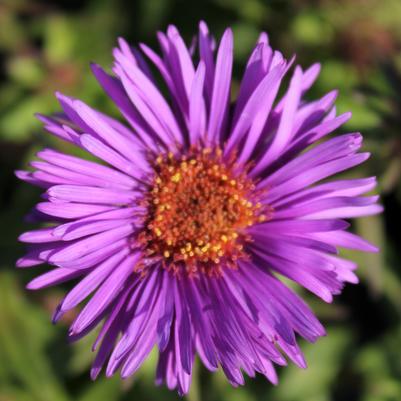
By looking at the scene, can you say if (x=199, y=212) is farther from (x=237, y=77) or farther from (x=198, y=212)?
(x=237, y=77)

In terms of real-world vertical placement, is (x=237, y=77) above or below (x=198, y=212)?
above

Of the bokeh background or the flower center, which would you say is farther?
the bokeh background

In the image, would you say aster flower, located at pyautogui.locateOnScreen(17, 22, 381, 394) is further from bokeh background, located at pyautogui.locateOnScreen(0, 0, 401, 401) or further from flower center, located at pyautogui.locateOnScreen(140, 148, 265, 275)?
bokeh background, located at pyautogui.locateOnScreen(0, 0, 401, 401)

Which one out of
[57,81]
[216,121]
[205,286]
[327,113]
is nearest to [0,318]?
[57,81]

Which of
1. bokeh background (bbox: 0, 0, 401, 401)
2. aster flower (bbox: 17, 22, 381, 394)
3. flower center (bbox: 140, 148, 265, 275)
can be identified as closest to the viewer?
aster flower (bbox: 17, 22, 381, 394)

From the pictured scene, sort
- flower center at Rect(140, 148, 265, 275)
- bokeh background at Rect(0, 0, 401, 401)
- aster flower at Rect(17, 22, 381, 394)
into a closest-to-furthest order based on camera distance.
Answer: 1. aster flower at Rect(17, 22, 381, 394)
2. flower center at Rect(140, 148, 265, 275)
3. bokeh background at Rect(0, 0, 401, 401)

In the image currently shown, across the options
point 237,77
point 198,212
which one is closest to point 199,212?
point 198,212

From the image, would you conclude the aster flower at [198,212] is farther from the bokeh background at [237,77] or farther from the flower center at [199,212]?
the bokeh background at [237,77]

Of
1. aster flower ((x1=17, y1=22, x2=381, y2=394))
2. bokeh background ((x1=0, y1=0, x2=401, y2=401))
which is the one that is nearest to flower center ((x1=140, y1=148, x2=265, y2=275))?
aster flower ((x1=17, y1=22, x2=381, y2=394))
